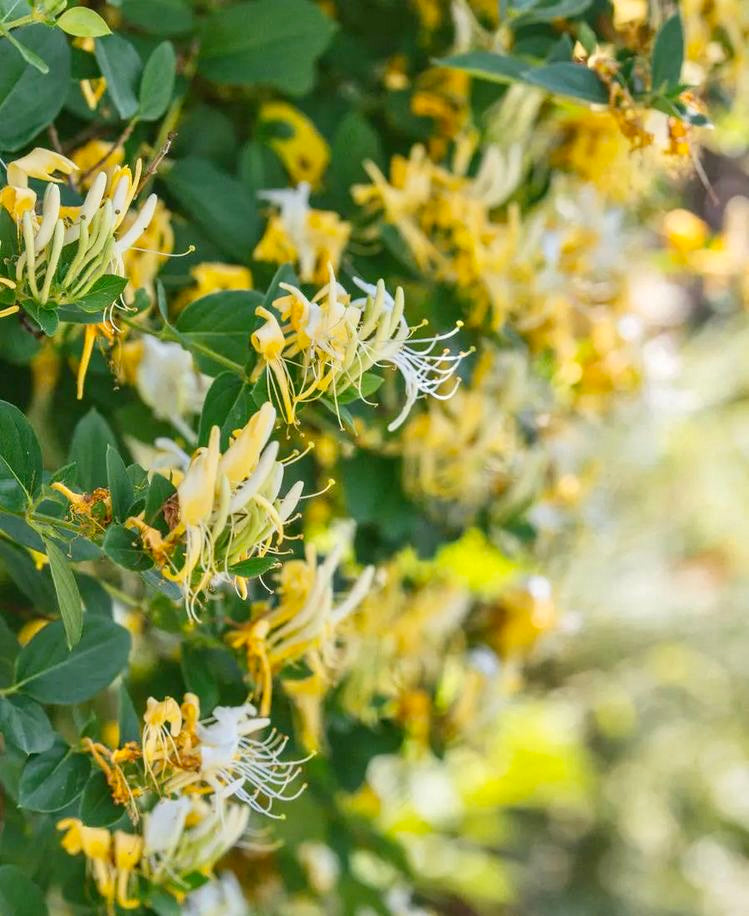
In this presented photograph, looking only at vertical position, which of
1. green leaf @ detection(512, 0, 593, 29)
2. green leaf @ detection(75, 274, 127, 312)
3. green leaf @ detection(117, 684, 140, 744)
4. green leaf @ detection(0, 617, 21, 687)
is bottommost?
green leaf @ detection(117, 684, 140, 744)

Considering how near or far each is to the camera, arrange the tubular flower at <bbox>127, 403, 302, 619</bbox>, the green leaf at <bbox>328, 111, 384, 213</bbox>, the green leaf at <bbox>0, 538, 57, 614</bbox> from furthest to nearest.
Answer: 1. the green leaf at <bbox>328, 111, 384, 213</bbox>
2. the green leaf at <bbox>0, 538, 57, 614</bbox>
3. the tubular flower at <bbox>127, 403, 302, 619</bbox>

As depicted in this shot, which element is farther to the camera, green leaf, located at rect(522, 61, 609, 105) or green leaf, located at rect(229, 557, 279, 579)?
green leaf, located at rect(522, 61, 609, 105)

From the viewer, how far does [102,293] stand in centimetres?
32

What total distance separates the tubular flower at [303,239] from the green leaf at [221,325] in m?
0.10

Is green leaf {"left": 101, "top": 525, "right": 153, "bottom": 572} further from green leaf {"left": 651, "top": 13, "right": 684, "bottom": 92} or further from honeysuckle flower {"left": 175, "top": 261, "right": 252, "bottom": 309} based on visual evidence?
green leaf {"left": 651, "top": 13, "right": 684, "bottom": 92}

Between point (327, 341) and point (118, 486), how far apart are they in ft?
0.24

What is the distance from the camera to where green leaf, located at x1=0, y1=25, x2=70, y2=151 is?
368 millimetres

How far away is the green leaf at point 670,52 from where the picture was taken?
424 mm

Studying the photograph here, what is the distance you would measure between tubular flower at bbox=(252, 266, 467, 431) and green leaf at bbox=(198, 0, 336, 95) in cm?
18

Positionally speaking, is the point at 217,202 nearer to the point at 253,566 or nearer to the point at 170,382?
the point at 170,382

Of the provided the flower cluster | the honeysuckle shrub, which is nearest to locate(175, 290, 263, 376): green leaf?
the honeysuckle shrub

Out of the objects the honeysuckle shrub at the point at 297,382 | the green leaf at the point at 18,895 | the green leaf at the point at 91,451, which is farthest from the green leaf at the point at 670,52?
the green leaf at the point at 18,895

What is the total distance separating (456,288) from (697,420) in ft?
3.39

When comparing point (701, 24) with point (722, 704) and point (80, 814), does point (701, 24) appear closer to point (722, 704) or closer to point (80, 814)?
point (80, 814)
